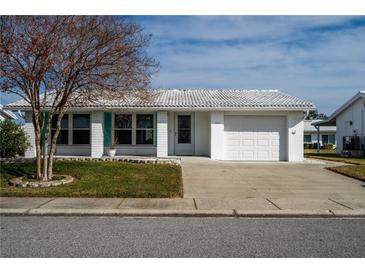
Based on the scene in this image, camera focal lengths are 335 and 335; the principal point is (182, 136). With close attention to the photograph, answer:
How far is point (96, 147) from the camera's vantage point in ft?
56.6

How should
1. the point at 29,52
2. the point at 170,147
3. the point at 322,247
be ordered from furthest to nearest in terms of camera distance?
1. the point at 170,147
2. the point at 29,52
3. the point at 322,247

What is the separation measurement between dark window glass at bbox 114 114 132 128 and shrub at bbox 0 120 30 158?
4.65 meters

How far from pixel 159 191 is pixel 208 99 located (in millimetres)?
10307

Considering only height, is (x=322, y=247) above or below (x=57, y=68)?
below

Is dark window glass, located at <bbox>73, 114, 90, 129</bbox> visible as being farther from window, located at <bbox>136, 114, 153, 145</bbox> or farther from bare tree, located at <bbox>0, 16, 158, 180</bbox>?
bare tree, located at <bbox>0, 16, 158, 180</bbox>

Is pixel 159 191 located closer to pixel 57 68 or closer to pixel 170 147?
pixel 57 68

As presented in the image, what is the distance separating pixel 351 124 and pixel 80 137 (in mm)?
20277

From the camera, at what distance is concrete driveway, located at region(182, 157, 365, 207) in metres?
8.76

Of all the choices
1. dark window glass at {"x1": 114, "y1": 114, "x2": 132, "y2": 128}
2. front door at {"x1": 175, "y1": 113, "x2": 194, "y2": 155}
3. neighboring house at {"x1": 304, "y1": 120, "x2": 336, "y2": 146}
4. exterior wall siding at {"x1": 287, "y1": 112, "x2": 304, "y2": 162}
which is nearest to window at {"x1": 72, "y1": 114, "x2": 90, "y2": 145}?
dark window glass at {"x1": 114, "y1": 114, "x2": 132, "y2": 128}

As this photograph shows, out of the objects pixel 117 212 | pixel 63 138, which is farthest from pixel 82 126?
pixel 117 212

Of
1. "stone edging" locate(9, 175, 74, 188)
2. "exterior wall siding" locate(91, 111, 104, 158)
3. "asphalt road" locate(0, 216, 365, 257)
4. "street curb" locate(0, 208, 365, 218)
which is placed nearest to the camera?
"asphalt road" locate(0, 216, 365, 257)

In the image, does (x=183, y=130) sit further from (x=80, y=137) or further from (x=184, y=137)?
(x=80, y=137)

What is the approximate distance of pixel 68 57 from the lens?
31.4 ft

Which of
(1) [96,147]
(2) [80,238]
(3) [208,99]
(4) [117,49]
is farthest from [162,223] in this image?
(3) [208,99]
